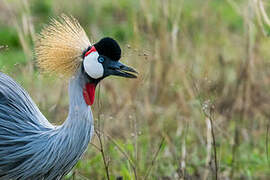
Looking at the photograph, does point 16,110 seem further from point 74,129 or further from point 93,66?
point 93,66

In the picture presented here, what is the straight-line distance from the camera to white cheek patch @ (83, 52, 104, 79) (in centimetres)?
265

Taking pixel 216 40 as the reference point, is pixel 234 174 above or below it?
below

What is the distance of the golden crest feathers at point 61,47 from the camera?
273cm

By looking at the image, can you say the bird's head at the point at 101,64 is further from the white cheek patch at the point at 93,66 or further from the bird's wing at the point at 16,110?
the bird's wing at the point at 16,110

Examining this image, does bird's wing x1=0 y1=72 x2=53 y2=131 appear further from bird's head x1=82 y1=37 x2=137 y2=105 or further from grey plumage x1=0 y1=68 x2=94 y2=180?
bird's head x1=82 y1=37 x2=137 y2=105

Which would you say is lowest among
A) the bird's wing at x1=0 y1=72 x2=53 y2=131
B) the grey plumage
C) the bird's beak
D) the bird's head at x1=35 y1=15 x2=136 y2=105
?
the grey plumage

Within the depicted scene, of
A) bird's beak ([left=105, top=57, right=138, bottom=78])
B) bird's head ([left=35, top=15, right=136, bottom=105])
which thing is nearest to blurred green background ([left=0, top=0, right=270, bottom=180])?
bird's head ([left=35, top=15, right=136, bottom=105])

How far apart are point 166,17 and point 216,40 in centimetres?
82

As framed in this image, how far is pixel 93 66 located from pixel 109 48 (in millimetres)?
106

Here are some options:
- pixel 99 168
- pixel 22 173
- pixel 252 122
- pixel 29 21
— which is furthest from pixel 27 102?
pixel 252 122

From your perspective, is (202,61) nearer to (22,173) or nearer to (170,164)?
(170,164)

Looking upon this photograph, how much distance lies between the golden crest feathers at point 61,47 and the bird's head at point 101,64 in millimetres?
60

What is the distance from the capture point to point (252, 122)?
448 centimetres

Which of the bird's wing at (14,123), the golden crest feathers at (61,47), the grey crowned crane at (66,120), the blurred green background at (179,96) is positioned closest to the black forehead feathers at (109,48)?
the grey crowned crane at (66,120)
